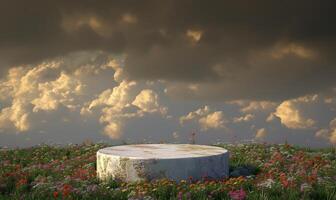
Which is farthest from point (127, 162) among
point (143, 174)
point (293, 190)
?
point (293, 190)

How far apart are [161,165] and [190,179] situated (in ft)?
2.49

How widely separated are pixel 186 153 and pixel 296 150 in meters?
5.97

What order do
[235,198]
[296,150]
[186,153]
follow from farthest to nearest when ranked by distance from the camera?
1. [296,150]
2. [186,153]
3. [235,198]

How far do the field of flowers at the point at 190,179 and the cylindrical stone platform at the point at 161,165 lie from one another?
26 centimetres

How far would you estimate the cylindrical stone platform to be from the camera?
11.9 metres

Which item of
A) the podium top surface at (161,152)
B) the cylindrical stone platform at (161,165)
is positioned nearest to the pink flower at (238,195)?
the cylindrical stone platform at (161,165)

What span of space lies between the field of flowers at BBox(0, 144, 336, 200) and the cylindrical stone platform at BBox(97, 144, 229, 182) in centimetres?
26

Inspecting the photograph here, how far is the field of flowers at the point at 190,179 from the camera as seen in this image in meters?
10.0

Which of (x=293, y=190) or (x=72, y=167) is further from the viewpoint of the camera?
(x=72, y=167)

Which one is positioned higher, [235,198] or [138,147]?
[138,147]

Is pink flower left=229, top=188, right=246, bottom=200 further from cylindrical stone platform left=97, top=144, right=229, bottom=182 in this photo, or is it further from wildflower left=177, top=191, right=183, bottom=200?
cylindrical stone platform left=97, top=144, right=229, bottom=182

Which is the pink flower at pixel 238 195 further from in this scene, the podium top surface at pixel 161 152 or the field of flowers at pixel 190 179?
the podium top surface at pixel 161 152

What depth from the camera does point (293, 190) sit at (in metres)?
10.1

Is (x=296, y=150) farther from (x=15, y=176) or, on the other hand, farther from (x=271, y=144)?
(x=15, y=176)
